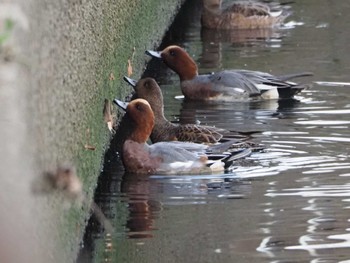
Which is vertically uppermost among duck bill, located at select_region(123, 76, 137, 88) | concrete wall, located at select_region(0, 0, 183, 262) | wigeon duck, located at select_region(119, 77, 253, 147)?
concrete wall, located at select_region(0, 0, 183, 262)

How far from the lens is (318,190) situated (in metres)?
7.16

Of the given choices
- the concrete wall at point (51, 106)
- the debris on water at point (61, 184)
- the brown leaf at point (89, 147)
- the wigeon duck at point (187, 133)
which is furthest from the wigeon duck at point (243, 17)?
the debris on water at point (61, 184)

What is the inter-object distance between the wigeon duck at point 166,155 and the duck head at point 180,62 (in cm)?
284

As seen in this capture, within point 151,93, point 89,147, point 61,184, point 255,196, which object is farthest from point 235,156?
point 61,184

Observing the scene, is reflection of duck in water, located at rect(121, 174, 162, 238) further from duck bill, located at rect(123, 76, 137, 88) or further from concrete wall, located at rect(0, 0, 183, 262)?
duck bill, located at rect(123, 76, 137, 88)

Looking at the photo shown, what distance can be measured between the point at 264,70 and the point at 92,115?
5.04 metres

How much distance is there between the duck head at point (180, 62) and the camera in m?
11.0

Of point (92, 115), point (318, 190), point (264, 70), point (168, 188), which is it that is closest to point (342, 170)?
point (318, 190)

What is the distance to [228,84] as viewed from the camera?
10.7 meters

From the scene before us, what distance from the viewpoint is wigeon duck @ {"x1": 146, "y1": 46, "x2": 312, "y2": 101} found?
35.2ft

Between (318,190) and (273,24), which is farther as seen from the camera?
(273,24)

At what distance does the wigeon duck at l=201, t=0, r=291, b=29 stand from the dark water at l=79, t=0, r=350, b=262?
2.70m

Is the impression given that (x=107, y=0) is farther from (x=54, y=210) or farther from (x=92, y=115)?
(x=54, y=210)

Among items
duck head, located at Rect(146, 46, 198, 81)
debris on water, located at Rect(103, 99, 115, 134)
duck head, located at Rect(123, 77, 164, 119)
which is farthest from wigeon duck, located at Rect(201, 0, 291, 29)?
debris on water, located at Rect(103, 99, 115, 134)
